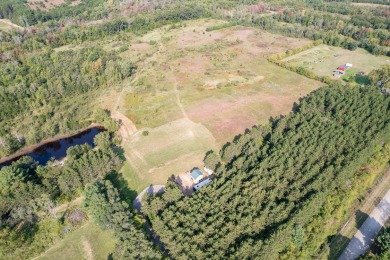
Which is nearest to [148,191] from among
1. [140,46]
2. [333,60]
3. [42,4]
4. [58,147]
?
[58,147]

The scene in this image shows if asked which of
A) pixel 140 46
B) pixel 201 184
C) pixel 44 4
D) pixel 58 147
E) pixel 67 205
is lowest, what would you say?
pixel 67 205

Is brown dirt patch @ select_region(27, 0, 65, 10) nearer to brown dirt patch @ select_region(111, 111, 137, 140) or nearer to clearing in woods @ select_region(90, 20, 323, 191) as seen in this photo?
clearing in woods @ select_region(90, 20, 323, 191)

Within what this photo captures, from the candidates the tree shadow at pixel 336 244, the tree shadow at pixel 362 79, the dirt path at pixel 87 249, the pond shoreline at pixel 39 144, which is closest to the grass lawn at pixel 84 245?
the dirt path at pixel 87 249

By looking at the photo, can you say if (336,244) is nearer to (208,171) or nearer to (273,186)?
(273,186)

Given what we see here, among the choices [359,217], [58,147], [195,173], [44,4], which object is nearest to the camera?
[359,217]

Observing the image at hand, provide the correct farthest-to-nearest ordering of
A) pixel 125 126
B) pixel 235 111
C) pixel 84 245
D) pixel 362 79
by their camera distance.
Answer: pixel 362 79
pixel 235 111
pixel 125 126
pixel 84 245

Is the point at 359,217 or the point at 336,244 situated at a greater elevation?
the point at 359,217

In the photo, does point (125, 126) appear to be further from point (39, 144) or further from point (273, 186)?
point (273, 186)

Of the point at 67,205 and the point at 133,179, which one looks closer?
the point at 67,205

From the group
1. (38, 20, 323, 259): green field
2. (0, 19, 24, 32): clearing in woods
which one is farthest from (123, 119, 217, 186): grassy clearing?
(0, 19, 24, 32): clearing in woods
